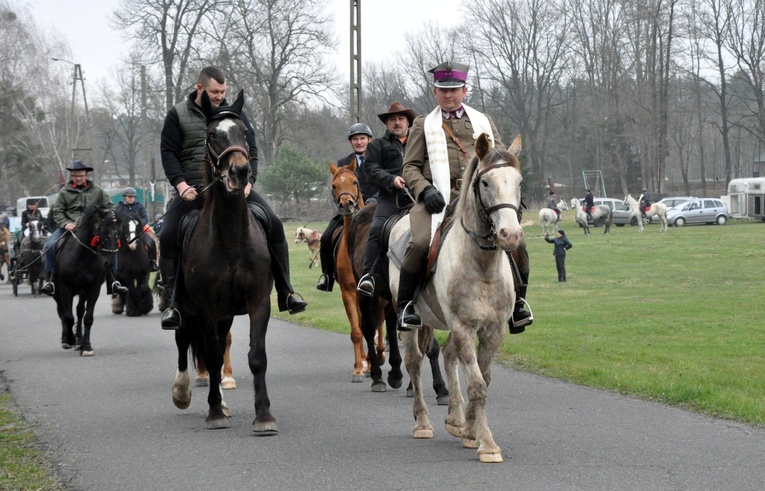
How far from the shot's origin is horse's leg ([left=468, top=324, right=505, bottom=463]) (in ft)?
24.1

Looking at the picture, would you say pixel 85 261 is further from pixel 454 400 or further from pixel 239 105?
pixel 454 400

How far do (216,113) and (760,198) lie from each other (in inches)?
2349

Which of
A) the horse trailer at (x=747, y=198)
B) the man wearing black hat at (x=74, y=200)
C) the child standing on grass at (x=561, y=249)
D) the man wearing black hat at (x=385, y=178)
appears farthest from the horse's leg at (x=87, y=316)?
the horse trailer at (x=747, y=198)

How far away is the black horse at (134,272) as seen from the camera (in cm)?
2025

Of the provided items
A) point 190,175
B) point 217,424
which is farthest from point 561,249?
point 217,424

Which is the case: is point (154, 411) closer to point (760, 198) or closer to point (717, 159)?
point (760, 198)

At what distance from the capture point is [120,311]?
22609mm

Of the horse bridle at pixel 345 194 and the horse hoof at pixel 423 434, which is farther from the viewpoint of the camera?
the horse bridle at pixel 345 194

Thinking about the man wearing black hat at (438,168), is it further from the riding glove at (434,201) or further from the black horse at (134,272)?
the black horse at (134,272)

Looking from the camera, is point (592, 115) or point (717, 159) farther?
point (717, 159)

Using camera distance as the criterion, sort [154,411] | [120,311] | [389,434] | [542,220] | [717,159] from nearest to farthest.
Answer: [389,434], [154,411], [120,311], [542,220], [717,159]

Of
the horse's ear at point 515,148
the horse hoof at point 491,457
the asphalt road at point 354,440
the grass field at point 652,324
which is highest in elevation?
the horse's ear at point 515,148

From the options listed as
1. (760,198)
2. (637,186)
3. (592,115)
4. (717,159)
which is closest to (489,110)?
(592,115)

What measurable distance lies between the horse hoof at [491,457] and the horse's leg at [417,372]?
1085 mm
